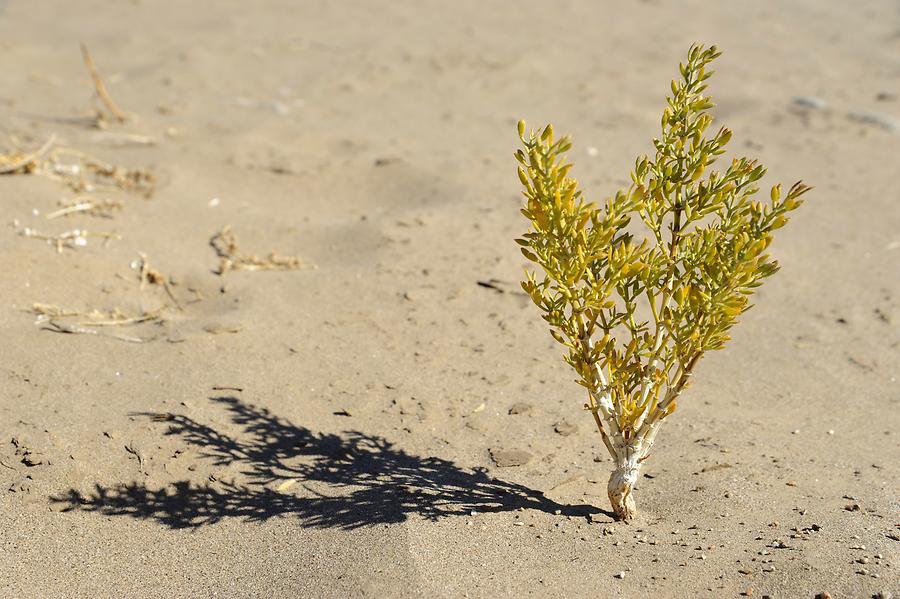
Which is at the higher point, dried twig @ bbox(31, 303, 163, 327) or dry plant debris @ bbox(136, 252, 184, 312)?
dry plant debris @ bbox(136, 252, 184, 312)

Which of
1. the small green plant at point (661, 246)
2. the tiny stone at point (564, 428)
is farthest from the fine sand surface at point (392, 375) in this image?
the small green plant at point (661, 246)

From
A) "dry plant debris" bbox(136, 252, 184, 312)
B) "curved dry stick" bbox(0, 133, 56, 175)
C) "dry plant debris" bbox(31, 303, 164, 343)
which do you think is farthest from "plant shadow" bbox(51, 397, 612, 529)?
"curved dry stick" bbox(0, 133, 56, 175)

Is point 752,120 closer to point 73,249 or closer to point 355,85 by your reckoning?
point 355,85

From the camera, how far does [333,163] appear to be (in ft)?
21.6

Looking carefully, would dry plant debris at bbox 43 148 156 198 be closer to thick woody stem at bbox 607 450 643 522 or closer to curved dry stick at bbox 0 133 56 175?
curved dry stick at bbox 0 133 56 175

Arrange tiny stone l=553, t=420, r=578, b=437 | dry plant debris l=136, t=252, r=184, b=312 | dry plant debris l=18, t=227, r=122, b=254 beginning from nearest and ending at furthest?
tiny stone l=553, t=420, r=578, b=437
dry plant debris l=136, t=252, r=184, b=312
dry plant debris l=18, t=227, r=122, b=254

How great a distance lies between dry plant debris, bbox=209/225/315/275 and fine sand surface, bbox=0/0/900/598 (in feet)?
0.24

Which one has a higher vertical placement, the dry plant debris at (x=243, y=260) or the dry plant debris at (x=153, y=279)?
the dry plant debris at (x=243, y=260)

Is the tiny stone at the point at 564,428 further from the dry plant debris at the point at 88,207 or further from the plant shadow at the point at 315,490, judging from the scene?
the dry plant debris at the point at 88,207

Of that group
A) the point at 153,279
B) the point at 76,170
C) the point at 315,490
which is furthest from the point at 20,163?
the point at 315,490

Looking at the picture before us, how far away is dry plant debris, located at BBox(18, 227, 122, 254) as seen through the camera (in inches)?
188

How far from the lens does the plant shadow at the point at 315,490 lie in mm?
3330

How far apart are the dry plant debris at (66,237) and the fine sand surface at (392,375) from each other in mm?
50

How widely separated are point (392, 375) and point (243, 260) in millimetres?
1372
